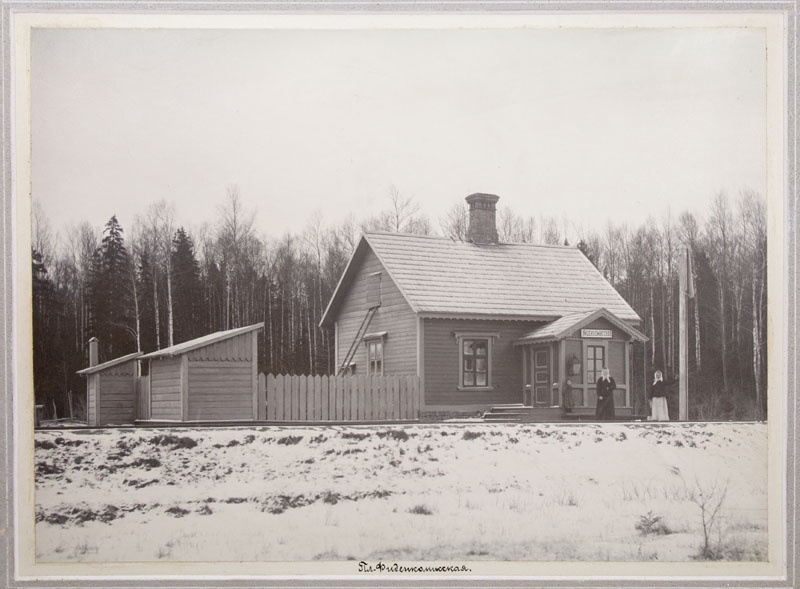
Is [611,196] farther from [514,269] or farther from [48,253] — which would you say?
[48,253]

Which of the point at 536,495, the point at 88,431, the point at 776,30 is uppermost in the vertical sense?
the point at 776,30

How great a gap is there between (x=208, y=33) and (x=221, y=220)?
2.34m

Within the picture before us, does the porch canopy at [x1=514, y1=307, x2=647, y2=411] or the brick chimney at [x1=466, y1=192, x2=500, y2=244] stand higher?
the brick chimney at [x1=466, y1=192, x2=500, y2=244]

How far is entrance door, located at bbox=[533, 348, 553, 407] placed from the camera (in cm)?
1547

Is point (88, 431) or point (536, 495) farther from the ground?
point (88, 431)

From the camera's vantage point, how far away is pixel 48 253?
11.5 m

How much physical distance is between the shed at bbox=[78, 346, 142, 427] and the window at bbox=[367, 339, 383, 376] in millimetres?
3708

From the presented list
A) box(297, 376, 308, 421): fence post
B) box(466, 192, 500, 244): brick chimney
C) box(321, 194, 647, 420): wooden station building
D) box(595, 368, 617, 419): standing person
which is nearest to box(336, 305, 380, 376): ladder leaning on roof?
box(321, 194, 647, 420): wooden station building

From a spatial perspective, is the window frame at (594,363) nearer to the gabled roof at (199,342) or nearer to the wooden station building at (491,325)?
the wooden station building at (491,325)

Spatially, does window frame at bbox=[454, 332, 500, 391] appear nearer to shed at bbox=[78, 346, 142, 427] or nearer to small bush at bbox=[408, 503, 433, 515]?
small bush at bbox=[408, 503, 433, 515]

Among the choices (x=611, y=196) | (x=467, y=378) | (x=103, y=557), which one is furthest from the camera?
(x=467, y=378)

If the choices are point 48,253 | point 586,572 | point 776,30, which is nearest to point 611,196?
point 776,30

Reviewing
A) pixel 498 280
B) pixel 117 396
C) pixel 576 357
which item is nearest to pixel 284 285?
pixel 117 396

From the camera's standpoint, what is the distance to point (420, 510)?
11820 mm
